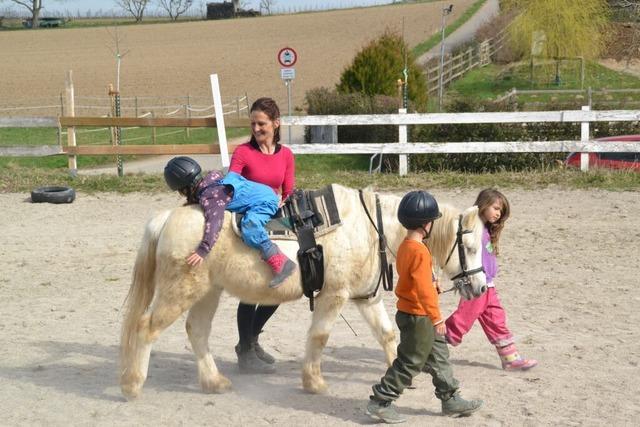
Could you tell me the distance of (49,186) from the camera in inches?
531

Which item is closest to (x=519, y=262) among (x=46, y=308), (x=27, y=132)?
(x=46, y=308)

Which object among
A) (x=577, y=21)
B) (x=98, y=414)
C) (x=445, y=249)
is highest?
(x=577, y=21)

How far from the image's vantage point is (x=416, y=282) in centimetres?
447

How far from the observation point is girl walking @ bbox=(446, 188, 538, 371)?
5434 millimetres

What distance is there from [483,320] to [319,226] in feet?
4.69

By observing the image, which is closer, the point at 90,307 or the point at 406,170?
the point at 90,307

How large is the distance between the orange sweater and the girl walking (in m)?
1.03

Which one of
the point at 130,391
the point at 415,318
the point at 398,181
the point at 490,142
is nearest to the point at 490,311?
the point at 415,318

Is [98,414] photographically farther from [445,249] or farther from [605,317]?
[605,317]

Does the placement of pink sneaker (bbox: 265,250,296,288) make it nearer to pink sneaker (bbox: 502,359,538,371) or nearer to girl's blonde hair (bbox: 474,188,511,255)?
girl's blonde hair (bbox: 474,188,511,255)

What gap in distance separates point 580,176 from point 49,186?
338 inches

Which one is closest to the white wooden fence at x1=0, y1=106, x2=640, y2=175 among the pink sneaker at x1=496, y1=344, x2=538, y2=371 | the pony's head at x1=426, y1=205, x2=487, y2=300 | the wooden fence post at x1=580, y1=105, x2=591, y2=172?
the wooden fence post at x1=580, y1=105, x2=591, y2=172

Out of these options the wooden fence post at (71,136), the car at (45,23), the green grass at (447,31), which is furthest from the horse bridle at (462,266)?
the car at (45,23)

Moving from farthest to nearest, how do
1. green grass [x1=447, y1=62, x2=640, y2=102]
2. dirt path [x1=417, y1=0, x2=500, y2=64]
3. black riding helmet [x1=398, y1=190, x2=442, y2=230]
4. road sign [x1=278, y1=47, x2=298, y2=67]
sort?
dirt path [x1=417, y1=0, x2=500, y2=64] < green grass [x1=447, y1=62, x2=640, y2=102] < road sign [x1=278, y1=47, x2=298, y2=67] < black riding helmet [x1=398, y1=190, x2=442, y2=230]
